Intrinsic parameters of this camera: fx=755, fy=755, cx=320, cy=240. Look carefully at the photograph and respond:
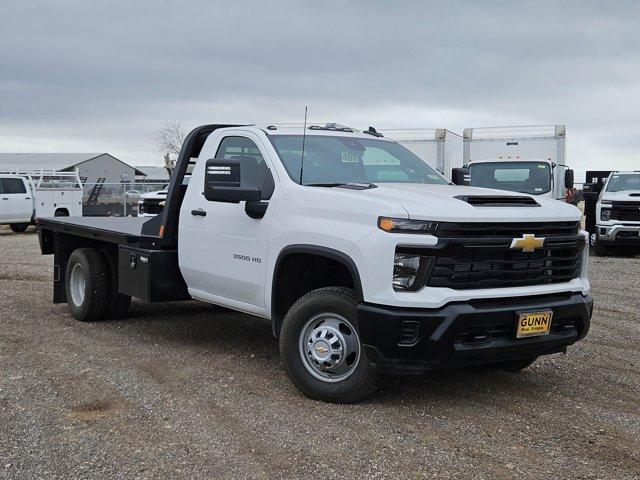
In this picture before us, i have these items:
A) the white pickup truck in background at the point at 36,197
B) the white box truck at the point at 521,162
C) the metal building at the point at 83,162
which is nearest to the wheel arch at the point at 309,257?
the white box truck at the point at 521,162

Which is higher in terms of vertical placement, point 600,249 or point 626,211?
point 626,211

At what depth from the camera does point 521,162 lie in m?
16.5

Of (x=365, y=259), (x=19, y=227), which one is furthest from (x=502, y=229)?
(x=19, y=227)

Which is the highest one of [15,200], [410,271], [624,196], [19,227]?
[624,196]

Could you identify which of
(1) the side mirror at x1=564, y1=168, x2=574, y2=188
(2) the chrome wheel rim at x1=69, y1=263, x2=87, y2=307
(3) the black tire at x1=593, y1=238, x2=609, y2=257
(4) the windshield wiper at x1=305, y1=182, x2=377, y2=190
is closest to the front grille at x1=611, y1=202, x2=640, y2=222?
(3) the black tire at x1=593, y1=238, x2=609, y2=257

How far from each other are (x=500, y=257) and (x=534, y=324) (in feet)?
1.68

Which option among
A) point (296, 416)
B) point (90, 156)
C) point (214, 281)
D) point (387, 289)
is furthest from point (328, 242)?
point (90, 156)

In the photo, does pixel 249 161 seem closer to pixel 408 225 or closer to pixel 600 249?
pixel 408 225

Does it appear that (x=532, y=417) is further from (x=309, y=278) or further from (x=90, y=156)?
(x=90, y=156)

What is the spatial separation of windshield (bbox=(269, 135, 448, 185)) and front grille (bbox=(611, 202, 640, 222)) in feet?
35.9

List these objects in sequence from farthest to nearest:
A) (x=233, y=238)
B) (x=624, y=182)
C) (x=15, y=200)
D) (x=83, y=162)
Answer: (x=83, y=162)
(x=15, y=200)
(x=624, y=182)
(x=233, y=238)

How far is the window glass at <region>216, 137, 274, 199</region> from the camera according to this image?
5.99 metres

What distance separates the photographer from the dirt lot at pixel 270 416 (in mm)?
4258

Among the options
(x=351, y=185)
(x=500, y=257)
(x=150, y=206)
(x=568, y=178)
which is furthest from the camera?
(x=150, y=206)
